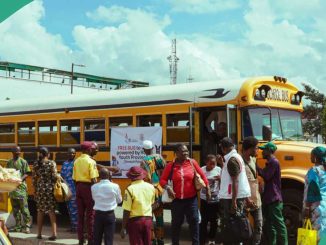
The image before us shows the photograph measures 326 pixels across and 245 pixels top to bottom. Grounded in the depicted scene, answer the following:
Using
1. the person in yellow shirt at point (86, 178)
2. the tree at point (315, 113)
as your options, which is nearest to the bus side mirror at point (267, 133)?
the person in yellow shirt at point (86, 178)

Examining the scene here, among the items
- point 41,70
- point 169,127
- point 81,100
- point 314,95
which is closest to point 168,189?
point 169,127

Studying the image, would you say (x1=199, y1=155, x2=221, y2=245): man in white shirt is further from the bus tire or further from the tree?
the tree

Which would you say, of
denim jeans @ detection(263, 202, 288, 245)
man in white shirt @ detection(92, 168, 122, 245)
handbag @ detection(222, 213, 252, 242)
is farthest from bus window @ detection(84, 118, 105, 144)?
handbag @ detection(222, 213, 252, 242)

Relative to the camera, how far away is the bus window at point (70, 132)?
36.0 ft

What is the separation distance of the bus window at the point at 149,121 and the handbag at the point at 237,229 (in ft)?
11.6

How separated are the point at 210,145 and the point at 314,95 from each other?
28.2 meters

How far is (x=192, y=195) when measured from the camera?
7340 mm

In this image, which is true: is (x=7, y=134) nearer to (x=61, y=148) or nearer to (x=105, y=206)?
(x=61, y=148)

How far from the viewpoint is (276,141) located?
898 centimetres

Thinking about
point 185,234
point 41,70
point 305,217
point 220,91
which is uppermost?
point 41,70

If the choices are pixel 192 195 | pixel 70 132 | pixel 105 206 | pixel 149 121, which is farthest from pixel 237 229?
pixel 70 132

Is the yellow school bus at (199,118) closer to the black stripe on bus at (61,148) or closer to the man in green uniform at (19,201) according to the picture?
the black stripe on bus at (61,148)

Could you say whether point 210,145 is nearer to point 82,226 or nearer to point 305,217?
point 82,226

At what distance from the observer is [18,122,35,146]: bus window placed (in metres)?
11.9
